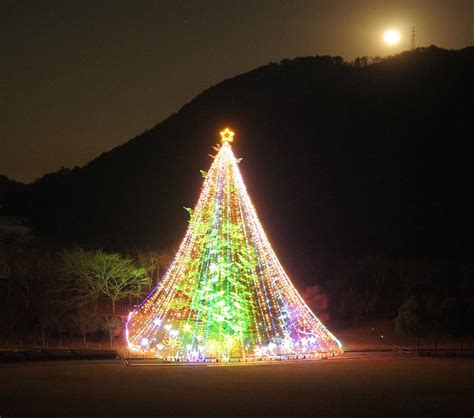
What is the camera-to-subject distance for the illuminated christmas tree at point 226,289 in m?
25.5

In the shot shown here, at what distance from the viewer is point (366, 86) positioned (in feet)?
294

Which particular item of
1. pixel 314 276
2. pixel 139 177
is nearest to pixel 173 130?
pixel 139 177

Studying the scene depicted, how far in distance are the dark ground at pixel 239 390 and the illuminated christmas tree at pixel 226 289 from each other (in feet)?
8.05

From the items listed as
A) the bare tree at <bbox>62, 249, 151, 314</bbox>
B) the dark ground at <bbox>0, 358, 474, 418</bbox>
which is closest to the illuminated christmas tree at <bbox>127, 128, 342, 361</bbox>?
the dark ground at <bbox>0, 358, 474, 418</bbox>

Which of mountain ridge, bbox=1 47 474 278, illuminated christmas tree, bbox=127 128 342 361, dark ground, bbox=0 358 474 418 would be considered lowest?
dark ground, bbox=0 358 474 418

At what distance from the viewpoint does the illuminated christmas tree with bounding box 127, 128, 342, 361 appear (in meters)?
25.5

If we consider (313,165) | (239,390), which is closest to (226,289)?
(239,390)

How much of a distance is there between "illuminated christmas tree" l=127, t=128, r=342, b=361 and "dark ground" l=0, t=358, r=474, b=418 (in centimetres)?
245

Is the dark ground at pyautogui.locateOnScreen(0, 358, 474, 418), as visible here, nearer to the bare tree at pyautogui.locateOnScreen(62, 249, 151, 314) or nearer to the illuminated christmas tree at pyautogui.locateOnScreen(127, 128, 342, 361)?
the illuminated christmas tree at pyautogui.locateOnScreen(127, 128, 342, 361)

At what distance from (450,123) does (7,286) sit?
54639 mm

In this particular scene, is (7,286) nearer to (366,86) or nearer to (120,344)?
(120,344)

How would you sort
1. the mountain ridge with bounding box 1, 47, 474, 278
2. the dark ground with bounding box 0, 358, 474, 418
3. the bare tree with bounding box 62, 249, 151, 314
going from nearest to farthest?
the dark ground with bounding box 0, 358, 474, 418 → the bare tree with bounding box 62, 249, 151, 314 → the mountain ridge with bounding box 1, 47, 474, 278

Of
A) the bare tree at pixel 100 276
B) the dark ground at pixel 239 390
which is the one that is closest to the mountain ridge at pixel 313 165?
the bare tree at pixel 100 276

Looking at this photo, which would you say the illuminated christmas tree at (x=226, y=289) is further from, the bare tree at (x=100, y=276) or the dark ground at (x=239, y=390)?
the bare tree at (x=100, y=276)
